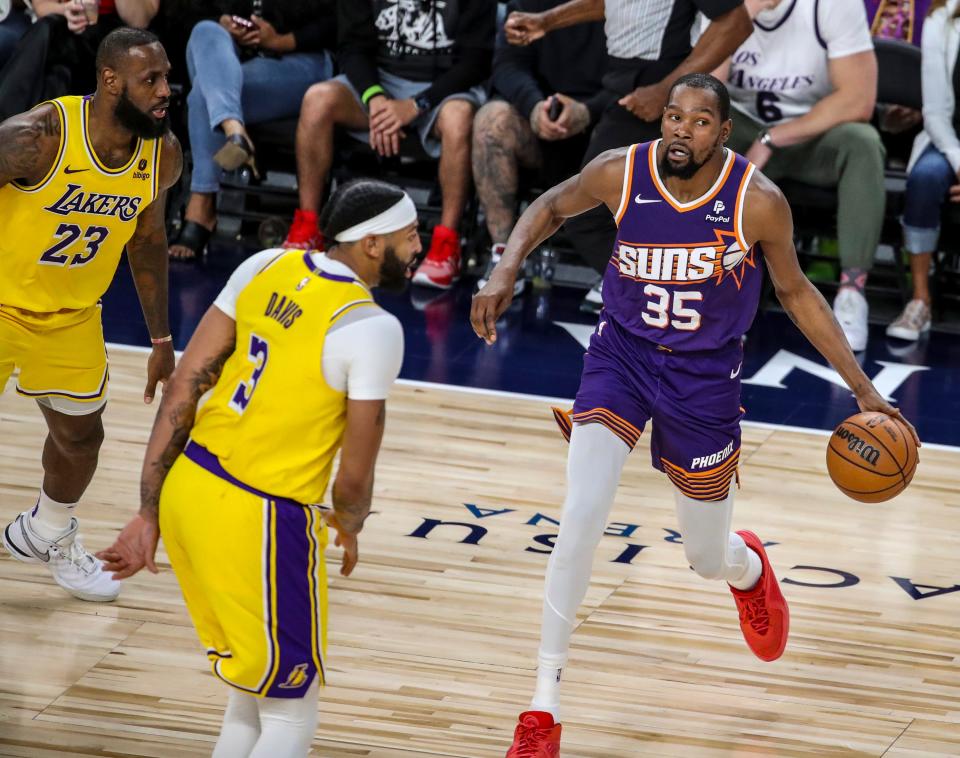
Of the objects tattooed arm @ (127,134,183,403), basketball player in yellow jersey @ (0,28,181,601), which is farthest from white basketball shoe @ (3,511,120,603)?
tattooed arm @ (127,134,183,403)

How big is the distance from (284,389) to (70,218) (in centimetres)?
157

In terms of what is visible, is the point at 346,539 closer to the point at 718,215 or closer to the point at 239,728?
the point at 239,728

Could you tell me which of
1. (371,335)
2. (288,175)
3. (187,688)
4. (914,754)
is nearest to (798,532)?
(914,754)

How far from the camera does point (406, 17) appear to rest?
864 centimetres

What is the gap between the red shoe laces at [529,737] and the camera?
3.62 m

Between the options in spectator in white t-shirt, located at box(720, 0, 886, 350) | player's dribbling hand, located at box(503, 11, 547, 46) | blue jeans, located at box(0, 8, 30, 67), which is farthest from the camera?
blue jeans, located at box(0, 8, 30, 67)

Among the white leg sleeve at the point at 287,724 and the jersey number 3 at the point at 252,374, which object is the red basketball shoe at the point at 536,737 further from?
the jersey number 3 at the point at 252,374

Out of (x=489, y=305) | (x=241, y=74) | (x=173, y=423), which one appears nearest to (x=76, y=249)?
(x=489, y=305)

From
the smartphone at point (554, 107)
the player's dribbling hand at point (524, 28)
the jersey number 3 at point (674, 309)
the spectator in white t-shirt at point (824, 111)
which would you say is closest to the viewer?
the jersey number 3 at point (674, 309)

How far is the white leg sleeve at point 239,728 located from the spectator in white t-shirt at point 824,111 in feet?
17.1

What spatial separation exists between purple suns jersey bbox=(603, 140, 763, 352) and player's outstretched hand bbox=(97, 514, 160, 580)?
1507mm

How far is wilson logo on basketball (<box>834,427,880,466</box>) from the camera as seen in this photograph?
170 inches

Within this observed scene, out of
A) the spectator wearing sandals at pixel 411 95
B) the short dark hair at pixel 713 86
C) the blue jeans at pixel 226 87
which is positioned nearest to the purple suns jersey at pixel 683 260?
the short dark hair at pixel 713 86

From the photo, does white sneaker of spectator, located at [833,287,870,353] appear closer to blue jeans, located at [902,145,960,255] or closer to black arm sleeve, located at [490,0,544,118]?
blue jeans, located at [902,145,960,255]
